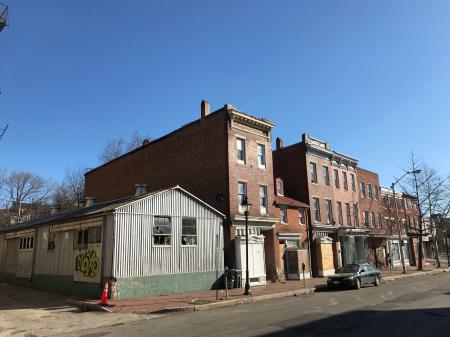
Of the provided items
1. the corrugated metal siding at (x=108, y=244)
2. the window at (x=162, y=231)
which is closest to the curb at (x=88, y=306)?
the corrugated metal siding at (x=108, y=244)

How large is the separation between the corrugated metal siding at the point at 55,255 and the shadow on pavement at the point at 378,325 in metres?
14.1

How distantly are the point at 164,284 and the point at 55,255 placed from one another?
7.05m

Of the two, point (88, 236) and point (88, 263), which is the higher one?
point (88, 236)

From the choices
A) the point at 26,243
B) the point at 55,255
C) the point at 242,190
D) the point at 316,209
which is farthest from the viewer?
the point at 316,209

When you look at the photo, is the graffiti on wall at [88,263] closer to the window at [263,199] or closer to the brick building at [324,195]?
the window at [263,199]

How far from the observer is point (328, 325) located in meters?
11.5

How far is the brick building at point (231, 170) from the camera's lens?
1072 inches

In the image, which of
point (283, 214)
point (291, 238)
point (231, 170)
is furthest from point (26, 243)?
point (291, 238)

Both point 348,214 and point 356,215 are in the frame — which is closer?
point 348,214

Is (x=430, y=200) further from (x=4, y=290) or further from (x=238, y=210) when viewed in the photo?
(x=4, y=290)

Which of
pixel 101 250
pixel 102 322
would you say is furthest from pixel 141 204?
pixel 102 322

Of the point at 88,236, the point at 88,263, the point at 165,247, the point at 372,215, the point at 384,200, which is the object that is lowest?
the point at 88,263

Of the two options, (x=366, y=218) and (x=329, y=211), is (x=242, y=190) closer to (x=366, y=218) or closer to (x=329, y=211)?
(x=329, y=211)

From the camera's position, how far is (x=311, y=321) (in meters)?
12.2
